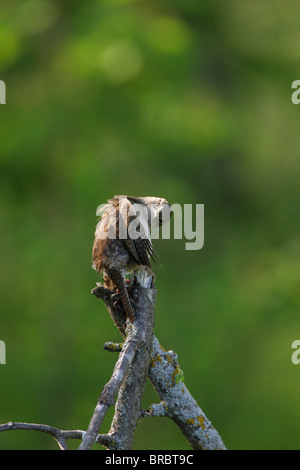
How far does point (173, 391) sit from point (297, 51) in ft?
18.4

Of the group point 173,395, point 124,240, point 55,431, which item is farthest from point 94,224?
point 55,431

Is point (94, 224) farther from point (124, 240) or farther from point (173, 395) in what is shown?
point (173, 395)

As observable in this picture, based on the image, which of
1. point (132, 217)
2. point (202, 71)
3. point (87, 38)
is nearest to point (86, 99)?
point (87, 38)

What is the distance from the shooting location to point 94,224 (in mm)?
6012

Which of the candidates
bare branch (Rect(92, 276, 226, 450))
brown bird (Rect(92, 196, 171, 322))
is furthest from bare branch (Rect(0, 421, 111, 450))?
brown bird (Rect(92, 196, 171, 322))

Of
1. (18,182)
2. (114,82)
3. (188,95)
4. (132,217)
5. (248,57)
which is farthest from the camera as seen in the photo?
(248,57)

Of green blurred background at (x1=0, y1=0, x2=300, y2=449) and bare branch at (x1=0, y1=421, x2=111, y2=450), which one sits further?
green blurred background at (x1=0, y1=0, x2=300, y2=449)

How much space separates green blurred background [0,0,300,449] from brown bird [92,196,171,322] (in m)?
3.08

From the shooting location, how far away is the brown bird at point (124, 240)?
244 centimetres

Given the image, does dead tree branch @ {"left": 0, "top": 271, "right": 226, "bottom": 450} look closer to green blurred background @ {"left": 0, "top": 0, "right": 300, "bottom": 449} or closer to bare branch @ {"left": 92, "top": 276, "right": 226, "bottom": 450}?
bare branch @ {"left": 92, "top": 276, "right": 226, "bottom": 450}

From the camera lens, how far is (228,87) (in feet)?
26.3

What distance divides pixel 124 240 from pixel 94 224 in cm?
359

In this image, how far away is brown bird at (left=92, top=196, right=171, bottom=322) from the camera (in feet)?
8.00

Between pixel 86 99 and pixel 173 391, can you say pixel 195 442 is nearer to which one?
pixel 173 391
